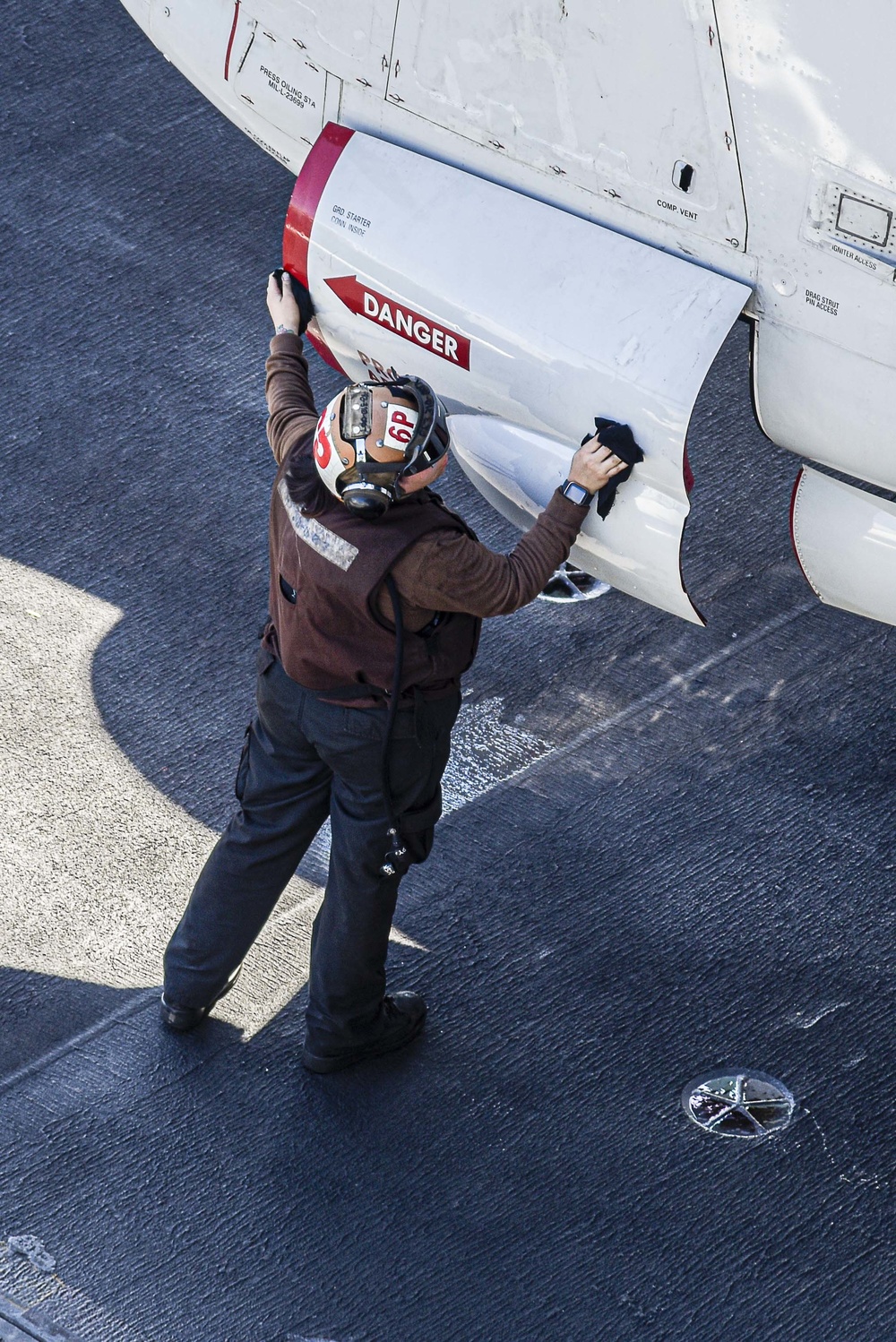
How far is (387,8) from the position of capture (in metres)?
3.83

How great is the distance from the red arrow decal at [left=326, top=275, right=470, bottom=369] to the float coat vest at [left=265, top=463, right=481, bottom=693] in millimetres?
509

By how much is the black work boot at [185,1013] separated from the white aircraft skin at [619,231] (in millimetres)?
1321

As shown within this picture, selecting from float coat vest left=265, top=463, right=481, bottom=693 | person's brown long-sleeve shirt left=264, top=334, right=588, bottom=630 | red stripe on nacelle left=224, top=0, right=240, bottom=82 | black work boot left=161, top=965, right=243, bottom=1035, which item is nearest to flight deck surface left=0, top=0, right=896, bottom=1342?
black work boot left=161, top=965, right=243, bottom=1035

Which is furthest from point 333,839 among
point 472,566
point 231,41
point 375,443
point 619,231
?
point 231,41

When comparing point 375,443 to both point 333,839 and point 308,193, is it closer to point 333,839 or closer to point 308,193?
point 333,839

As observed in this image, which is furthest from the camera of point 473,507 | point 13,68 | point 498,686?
point 13,68

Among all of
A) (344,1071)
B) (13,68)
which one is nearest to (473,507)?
(344,1071)

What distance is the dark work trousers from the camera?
11.1ft

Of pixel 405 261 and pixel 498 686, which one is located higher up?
pixel 405 261

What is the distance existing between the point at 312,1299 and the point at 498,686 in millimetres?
2021

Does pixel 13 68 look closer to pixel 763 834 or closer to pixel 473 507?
pixel 473 507

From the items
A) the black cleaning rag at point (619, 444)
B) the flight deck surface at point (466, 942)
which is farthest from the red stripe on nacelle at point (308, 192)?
the flight deck surface at point (466, 942)

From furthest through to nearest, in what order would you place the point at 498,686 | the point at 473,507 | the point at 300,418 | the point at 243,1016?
the point at 473,507 → the point at 498,686 → the point at 243,1016 → the point at 300,418

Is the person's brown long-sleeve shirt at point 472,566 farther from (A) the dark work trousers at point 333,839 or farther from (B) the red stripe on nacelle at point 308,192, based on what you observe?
(B) the red stripe on nacelle at point 308,192
